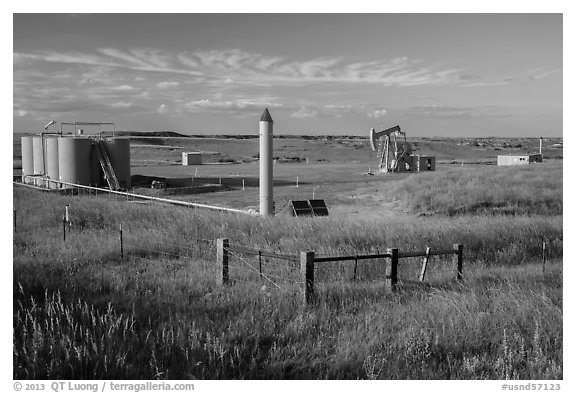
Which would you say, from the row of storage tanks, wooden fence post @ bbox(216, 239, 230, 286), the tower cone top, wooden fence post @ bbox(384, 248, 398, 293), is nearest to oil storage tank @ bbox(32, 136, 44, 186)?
the row of storage tanks

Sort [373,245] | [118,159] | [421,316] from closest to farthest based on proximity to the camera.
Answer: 1. [421,316]
2. [373,245]
3. [118,159]

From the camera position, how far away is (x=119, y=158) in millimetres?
34375

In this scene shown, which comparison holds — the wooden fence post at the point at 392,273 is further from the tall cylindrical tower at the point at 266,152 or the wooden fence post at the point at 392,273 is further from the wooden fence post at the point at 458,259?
the tall cylindrical tower at the point at 266,152

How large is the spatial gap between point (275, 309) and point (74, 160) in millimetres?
28423

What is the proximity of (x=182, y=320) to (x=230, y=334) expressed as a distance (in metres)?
0.81

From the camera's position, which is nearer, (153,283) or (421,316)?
(421,316)

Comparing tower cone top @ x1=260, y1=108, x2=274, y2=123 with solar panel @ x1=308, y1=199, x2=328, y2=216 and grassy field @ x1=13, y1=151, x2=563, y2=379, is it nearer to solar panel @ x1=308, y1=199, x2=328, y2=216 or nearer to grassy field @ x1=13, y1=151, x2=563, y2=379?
grassy field @ x1=13, y1=151, x2=563, y2=379

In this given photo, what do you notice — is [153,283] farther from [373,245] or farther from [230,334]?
[373,245]

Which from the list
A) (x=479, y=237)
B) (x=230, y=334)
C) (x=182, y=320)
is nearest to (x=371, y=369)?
(x=230, y=334)

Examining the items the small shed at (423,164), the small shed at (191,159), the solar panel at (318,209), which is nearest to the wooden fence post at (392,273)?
the solar panel at (318,209)

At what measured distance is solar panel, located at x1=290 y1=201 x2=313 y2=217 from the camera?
1948cm

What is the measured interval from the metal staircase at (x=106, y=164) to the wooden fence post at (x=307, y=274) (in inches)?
1033

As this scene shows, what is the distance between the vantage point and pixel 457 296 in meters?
8.90

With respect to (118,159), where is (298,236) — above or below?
below
